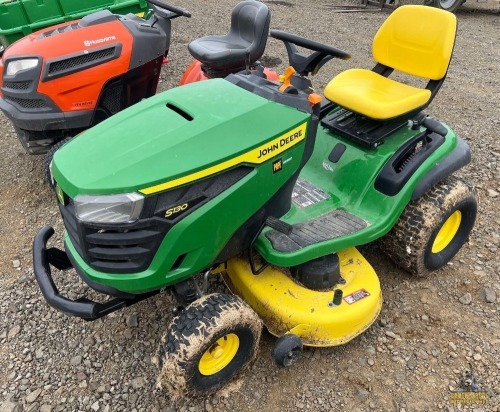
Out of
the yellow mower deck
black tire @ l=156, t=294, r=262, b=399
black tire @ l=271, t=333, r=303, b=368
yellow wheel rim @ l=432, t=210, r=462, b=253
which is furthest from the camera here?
yellow wheel rim @ l=432, t=210, r=462, b=253

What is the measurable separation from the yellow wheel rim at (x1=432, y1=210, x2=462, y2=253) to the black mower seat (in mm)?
1736

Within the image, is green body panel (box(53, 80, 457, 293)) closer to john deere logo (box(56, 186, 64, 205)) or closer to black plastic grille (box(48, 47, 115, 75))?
john deere logo (box(56, 186, 64, 205))

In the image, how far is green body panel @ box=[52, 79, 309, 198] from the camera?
152cm

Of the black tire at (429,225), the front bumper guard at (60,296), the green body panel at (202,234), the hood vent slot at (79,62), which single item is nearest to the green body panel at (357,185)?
the black tire at (429,225)

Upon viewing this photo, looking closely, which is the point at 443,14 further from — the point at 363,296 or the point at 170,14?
the point at 170,14

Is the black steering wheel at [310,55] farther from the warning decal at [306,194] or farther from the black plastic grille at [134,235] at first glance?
the black plastic grille at [134,235]

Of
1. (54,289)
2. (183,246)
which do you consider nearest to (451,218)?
(183,246)

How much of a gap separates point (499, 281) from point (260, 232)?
Result: 57.0 inches

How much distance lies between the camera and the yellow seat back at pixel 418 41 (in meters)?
2.36

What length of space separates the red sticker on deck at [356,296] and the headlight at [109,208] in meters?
1.00

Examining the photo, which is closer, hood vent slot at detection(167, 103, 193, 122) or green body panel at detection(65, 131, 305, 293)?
green body panel at detection(65, 131, 305, 293)

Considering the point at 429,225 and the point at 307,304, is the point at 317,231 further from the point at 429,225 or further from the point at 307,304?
the point at 429,225

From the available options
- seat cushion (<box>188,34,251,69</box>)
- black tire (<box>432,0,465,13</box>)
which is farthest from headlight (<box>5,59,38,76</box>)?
black tire (<box>432,0,465,13</box>)

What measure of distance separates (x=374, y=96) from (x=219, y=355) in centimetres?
142
